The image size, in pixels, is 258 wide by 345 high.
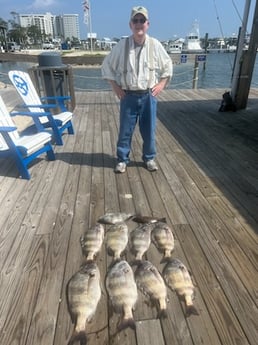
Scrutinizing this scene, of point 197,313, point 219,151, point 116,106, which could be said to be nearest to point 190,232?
point 197,313

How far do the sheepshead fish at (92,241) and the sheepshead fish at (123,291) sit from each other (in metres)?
0.23

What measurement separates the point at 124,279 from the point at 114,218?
710 millimetres

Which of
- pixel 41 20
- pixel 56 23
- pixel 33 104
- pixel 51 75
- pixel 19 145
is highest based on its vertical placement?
pixel 41 20

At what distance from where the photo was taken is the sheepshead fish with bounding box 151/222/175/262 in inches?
77.7

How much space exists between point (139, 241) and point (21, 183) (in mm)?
1678

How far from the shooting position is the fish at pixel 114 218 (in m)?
2.30

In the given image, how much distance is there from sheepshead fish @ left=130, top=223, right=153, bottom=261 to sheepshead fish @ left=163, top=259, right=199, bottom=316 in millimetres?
225

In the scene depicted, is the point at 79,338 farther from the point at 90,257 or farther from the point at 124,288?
the point at 90,257

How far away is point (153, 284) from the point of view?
164 cm

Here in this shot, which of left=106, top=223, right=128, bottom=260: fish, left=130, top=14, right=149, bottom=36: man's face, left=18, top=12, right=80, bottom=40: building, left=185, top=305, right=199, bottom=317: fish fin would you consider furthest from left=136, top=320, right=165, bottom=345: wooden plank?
left=18, top=12, right=80, bottom=40: building

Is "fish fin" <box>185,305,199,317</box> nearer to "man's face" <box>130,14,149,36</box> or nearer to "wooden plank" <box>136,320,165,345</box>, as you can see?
"wooden plank" <box>136,320,165,345</box>

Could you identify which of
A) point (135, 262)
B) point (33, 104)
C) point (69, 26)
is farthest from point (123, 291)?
point (69, 26)

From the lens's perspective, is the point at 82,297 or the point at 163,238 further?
the point at 163,238

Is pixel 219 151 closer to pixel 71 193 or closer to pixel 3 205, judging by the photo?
pixel 71 193
